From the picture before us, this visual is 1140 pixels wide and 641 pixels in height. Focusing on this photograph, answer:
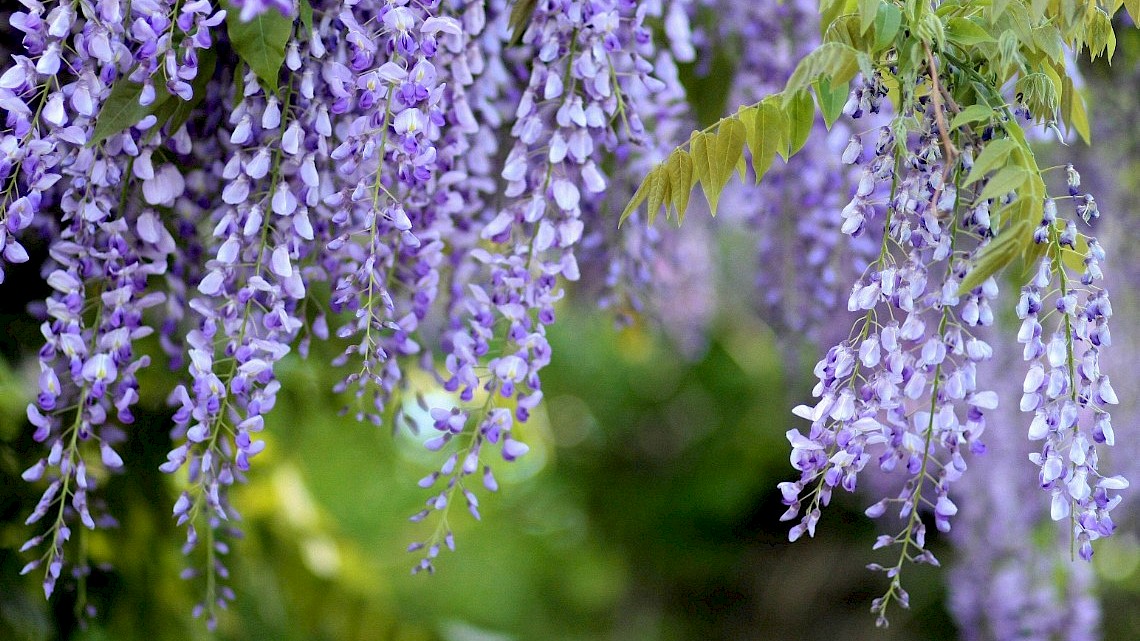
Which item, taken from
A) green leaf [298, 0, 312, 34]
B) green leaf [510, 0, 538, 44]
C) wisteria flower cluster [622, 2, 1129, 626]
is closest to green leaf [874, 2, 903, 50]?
wisteria flower cluster [622, 2, 1129, 626]

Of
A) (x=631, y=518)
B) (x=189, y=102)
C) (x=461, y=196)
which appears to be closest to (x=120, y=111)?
(x=189, y=102)

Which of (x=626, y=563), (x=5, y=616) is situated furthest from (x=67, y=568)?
(x=626, y=563)

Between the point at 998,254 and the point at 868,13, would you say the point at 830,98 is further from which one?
the point at 998,254

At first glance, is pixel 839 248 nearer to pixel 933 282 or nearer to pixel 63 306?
pixel 933 282

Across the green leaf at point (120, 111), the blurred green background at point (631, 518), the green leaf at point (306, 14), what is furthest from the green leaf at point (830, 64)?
the blurred green background at point (631, 518)

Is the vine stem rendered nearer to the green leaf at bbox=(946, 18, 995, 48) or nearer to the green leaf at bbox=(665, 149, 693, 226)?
the green leaf at bbox=(946, 18, 995, 48)

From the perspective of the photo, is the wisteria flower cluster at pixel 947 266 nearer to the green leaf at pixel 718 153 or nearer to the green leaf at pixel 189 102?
the green leaf at pixel 718 153
